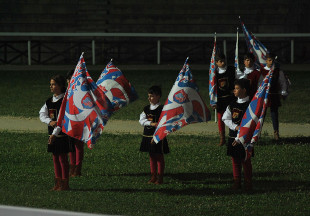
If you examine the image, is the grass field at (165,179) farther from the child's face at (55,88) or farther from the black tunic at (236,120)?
the child's face at (55,88)

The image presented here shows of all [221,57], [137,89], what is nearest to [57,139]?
[221,57]

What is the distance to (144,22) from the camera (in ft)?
104

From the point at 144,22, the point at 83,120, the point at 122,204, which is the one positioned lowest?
the point at 122,204

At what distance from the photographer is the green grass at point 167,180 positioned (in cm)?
772

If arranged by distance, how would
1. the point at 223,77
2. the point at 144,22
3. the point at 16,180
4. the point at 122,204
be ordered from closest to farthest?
the point at 122,204
the point at 16,180
the point at 223,77
the point at 144,22

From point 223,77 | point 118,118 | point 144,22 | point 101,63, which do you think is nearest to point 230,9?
point 144,22

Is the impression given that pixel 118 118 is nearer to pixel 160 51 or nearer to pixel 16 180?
pixel 16 180

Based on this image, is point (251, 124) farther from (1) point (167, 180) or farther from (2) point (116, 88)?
(2) point (116, 88)

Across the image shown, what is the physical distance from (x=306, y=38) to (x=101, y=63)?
761 centimetres

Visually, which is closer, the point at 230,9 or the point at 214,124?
the point at 214,124

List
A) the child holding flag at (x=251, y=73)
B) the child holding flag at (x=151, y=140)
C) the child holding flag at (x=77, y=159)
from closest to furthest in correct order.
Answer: the child holding flag at (x=151, y=140), the child holding flag at (x=77, y=159), the child holding flag at (x=251, y=73)

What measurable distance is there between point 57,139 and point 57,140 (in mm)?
10

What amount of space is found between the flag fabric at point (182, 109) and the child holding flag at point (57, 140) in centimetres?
100

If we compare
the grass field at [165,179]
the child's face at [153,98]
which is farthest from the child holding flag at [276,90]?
the child's face at [153,98]
